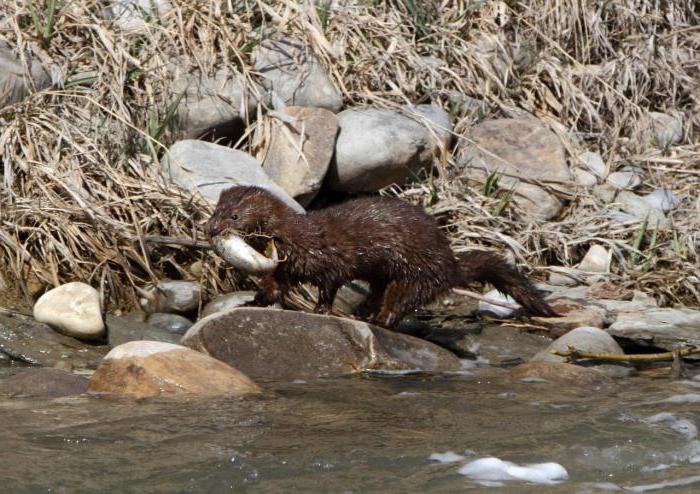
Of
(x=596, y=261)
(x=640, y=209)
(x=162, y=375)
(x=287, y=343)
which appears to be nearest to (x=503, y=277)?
(x=596, y=261)

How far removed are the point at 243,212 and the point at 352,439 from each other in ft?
5.70

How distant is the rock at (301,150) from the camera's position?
260 inches

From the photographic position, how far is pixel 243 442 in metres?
3.76

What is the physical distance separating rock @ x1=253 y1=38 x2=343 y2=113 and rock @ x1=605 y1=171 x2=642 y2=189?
1.92m

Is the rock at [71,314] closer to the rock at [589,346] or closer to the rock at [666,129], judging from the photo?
the rock at [589,346]

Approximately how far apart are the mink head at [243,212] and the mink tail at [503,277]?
1068 millimetres

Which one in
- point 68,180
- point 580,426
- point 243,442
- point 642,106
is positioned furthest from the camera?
point 642,106

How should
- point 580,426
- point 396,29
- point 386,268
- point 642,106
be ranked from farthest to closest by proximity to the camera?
point 642,106 < point 396,29 < point 386,268 < point 580,426

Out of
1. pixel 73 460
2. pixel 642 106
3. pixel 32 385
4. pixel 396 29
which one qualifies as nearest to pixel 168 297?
pixel 32 385

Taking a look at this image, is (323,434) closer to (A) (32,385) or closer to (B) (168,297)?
(A) (32,385)

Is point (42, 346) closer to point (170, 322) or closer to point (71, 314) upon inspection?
point (71, 314)

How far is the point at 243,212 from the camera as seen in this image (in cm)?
529

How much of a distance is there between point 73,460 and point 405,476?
1012mm

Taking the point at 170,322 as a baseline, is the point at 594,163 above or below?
above
